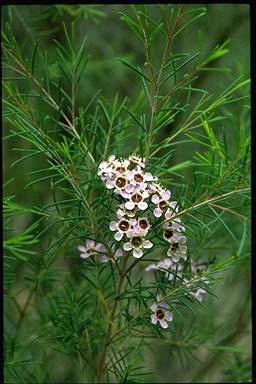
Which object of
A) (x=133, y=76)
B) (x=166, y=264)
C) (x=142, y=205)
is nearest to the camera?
(x=142, y=205)

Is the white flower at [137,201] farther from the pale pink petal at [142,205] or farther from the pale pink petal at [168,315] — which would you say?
the pale pink petal at [168,315]

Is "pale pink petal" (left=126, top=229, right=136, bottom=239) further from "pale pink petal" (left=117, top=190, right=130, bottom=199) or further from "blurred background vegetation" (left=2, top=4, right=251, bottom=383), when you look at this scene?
"blurred background vegetation" (left=2, top=4, right=251, bottom=383)

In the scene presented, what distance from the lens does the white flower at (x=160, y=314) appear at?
0.60 m

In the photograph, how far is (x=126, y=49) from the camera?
162 centimetres

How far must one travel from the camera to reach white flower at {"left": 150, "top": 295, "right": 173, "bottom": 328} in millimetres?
602

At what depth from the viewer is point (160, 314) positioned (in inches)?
24.1

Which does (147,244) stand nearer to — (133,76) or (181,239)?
(181,239)

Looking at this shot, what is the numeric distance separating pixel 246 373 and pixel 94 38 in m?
0.99

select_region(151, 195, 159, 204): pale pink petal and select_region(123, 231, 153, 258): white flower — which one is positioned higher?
select_region(151, 195, 159, 204): pale pink petal

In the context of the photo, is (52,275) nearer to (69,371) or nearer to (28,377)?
(28,377)

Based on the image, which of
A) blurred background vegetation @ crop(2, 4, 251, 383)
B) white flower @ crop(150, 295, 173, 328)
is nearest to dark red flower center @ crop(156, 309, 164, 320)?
white flower @ crop(150, 295, 173, 328)

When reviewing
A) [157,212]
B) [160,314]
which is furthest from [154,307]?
[157,212]

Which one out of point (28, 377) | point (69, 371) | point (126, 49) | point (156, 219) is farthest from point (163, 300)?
point (126, 49)

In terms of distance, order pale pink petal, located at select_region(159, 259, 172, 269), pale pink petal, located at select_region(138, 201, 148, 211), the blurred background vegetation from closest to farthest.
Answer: pale pink petal, located at select_region(138, 201, 148, 211), pale pink petal, located at select_region(159, 259, 172, 269), the blurred background vegetation
